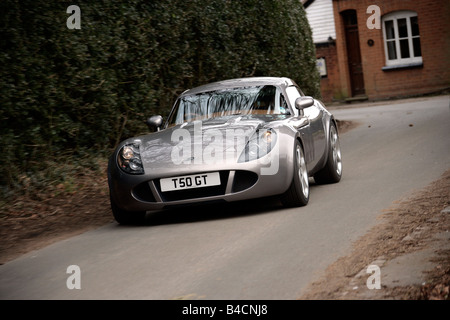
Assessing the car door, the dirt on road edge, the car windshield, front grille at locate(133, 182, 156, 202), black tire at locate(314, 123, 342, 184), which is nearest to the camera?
the dirt on road edge

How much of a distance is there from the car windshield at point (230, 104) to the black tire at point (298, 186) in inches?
35.1

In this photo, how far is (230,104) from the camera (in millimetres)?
9133

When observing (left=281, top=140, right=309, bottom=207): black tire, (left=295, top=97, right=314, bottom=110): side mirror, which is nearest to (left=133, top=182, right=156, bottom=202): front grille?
(left=281, top=140, right=309, bottom=207): black tire

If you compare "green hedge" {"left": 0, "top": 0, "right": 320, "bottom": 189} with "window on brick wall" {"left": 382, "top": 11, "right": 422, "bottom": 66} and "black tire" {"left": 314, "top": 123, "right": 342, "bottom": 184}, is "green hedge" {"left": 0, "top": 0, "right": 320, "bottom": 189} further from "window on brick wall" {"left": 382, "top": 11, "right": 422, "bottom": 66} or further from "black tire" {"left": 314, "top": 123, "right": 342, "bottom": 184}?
"window on brick wall" {"left": 382, "top": 11, "right": 422, "bottom": 66}

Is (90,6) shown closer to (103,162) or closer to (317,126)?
(103,162)

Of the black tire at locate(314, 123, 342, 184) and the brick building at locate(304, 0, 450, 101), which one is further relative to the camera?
the brick building at locate(304, 0, 450, 101)

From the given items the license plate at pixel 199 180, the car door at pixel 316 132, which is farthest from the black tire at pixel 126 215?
the car door at pixel 316 132

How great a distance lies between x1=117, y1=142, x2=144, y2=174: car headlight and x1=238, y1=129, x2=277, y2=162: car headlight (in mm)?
Answer: 1028

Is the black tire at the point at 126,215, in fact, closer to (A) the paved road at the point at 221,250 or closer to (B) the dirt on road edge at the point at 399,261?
(A) the paved road at the point at 221,250

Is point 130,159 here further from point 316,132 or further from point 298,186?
point 316,132

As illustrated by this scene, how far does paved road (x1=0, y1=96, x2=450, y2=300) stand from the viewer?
5289mm

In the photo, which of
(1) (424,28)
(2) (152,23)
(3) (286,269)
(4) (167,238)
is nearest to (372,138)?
(2) (152,23)

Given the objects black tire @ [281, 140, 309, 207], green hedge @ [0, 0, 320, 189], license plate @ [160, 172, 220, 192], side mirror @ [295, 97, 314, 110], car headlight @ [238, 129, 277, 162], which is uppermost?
green hedge @ [0, 0, 320, 189]

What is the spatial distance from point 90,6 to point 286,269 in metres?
7.55
